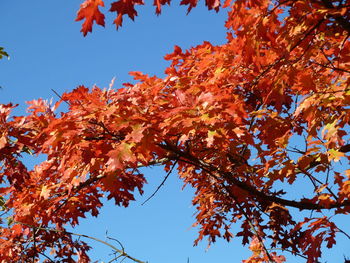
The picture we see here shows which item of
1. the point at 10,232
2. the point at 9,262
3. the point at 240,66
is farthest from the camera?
the point at 10,232

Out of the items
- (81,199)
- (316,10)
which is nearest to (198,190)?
(81,199)

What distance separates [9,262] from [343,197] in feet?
15.5

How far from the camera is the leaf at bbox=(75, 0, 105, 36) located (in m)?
2.67

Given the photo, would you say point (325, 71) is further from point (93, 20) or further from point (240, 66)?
point (93, 20)

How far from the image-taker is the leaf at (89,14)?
2672 millimetres

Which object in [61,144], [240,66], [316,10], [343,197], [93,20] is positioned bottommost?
[343,197]

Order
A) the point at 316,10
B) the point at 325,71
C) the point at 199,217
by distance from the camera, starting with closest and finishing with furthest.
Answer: the point at 316,10
the point at 325,71
the point at 199,217

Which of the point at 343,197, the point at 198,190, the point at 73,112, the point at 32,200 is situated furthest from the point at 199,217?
the point at 73,112

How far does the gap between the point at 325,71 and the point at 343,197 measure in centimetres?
133

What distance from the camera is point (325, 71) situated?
151 inches

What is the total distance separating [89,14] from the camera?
2.68m

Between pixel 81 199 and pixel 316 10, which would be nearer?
pixel 316 10

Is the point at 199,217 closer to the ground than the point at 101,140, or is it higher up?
higher up

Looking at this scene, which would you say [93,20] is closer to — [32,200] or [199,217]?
[32,200]
